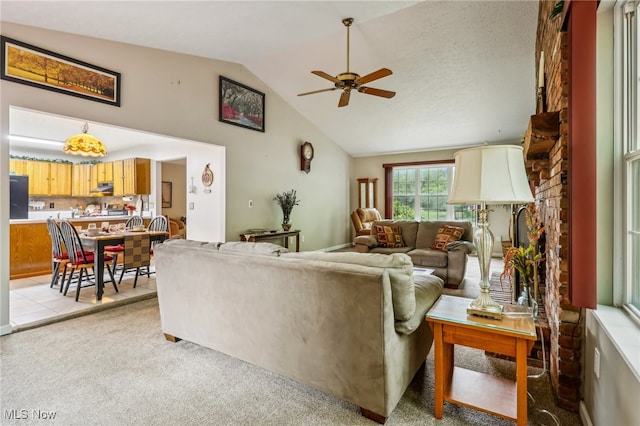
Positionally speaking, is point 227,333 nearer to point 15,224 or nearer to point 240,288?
point 240,288

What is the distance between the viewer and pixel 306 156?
6469mm

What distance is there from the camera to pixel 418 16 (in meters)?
3.56

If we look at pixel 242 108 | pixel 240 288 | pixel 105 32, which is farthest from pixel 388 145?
pixel 240 288

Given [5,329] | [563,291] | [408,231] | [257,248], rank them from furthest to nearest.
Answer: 1. [408,231]
2. [5,329]
3. [257,248]
4. [563,291]

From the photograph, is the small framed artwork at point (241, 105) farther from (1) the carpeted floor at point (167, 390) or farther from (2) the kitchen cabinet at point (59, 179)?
(2) the kitchen cabinet at point (59, 179)

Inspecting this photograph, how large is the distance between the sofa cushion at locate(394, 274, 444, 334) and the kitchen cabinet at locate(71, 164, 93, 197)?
8.03 m

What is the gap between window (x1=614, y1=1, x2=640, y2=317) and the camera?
1.35m

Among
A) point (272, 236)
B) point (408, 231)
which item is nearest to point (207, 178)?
point (272, 236)

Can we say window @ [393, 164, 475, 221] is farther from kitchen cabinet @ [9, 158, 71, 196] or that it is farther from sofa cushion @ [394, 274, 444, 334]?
kitchen cabinet @ [9, 158, 71, 196]

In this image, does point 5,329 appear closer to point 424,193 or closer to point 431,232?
point 431,232

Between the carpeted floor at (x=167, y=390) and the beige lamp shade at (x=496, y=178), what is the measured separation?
118 cm

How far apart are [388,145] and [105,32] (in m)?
5.77

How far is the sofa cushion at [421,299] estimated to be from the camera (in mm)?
1619

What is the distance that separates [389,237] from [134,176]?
16.9ft
